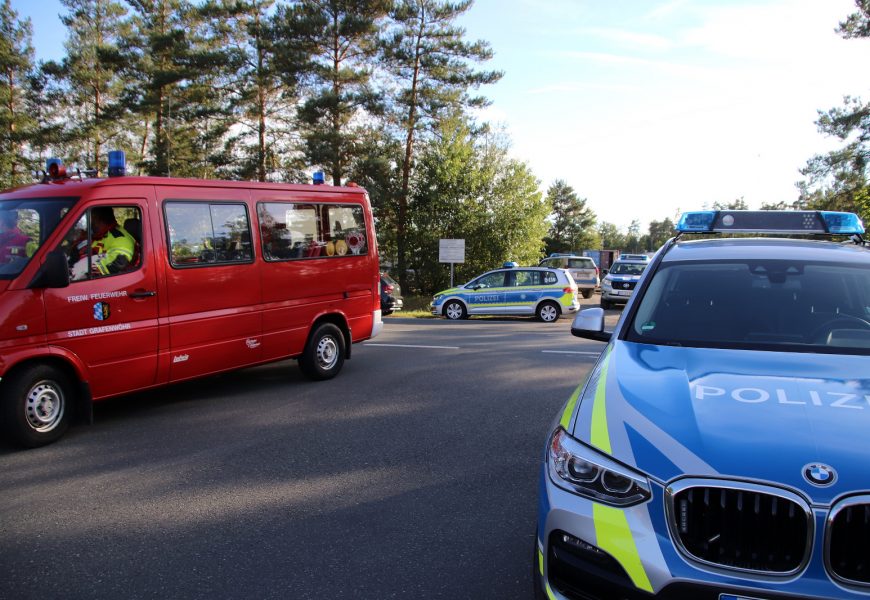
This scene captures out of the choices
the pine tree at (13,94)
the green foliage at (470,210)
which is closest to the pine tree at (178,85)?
the pine tree at (13,94)

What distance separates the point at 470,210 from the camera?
114 feet

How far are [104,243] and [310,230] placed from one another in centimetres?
264

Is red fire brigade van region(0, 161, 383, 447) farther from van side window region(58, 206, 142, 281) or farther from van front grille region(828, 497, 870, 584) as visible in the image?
van front grille region(828, 497, 870, 584)

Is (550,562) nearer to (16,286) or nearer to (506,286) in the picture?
(16,286)

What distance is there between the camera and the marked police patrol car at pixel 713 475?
2016 millimetres

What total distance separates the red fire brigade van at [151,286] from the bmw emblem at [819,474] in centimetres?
544

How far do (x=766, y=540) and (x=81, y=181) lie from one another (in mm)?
6133

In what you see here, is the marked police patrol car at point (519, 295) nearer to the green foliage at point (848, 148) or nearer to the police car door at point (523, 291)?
the police car door at point (523, 291)

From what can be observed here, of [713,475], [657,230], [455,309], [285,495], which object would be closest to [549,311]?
[455,309]

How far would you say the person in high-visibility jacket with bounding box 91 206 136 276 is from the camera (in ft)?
18.5

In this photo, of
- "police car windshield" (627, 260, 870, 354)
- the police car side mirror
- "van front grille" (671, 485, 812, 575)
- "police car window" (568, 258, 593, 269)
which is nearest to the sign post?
"police car window" (568, 258, 593, 269)

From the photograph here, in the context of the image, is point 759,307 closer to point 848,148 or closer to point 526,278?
point 526,278

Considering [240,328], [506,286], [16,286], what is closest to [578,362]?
[240,328]

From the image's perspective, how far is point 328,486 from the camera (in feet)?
14.5
